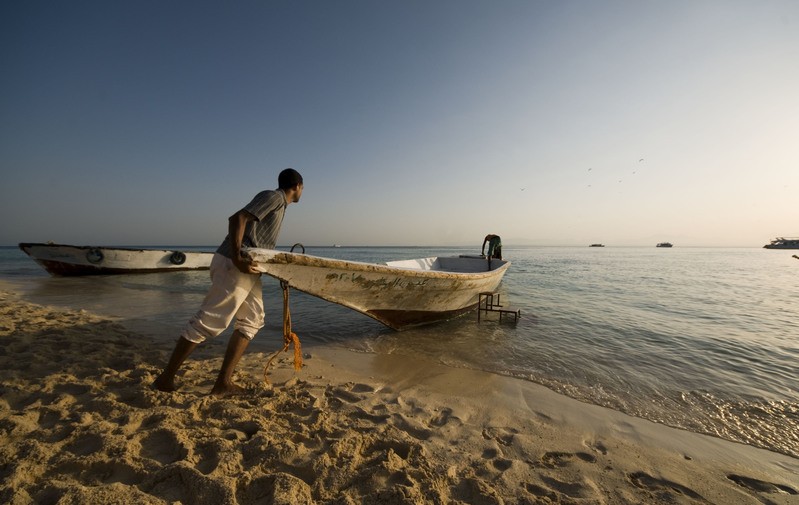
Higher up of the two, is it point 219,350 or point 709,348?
point 219,350

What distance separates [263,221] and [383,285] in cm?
257

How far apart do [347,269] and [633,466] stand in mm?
3441

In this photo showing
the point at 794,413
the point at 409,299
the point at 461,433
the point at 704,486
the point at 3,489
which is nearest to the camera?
the point at 3,489

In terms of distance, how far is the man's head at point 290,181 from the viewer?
302cm

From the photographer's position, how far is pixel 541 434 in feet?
9.09

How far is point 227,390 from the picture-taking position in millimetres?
2973

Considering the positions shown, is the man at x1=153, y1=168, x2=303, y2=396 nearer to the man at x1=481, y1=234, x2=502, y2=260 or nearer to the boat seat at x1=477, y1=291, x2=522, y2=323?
the boat seat at x1=477, y1=291, x2=522, y2=323

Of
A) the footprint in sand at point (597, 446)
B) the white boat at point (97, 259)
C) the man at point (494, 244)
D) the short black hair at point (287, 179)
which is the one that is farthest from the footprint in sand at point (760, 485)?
the white boat at point (97, 259)

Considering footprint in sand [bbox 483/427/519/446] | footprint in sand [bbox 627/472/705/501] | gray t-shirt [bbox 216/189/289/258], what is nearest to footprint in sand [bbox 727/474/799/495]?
footprint in sand [bbox 627/472/705/501]

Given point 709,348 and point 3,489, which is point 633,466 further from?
point 709,348

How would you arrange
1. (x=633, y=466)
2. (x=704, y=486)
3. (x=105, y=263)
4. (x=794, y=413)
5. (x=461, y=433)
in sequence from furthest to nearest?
(x=105, y=263)
(x=794, y=413)
(x=461, y=433)
(x=633, y=466)
(x=704, y=486)

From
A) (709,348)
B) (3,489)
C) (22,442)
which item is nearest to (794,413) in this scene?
(709,348)

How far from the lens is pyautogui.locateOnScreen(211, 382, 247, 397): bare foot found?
9.61ft

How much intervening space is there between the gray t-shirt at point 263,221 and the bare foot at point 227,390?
1297 mm
